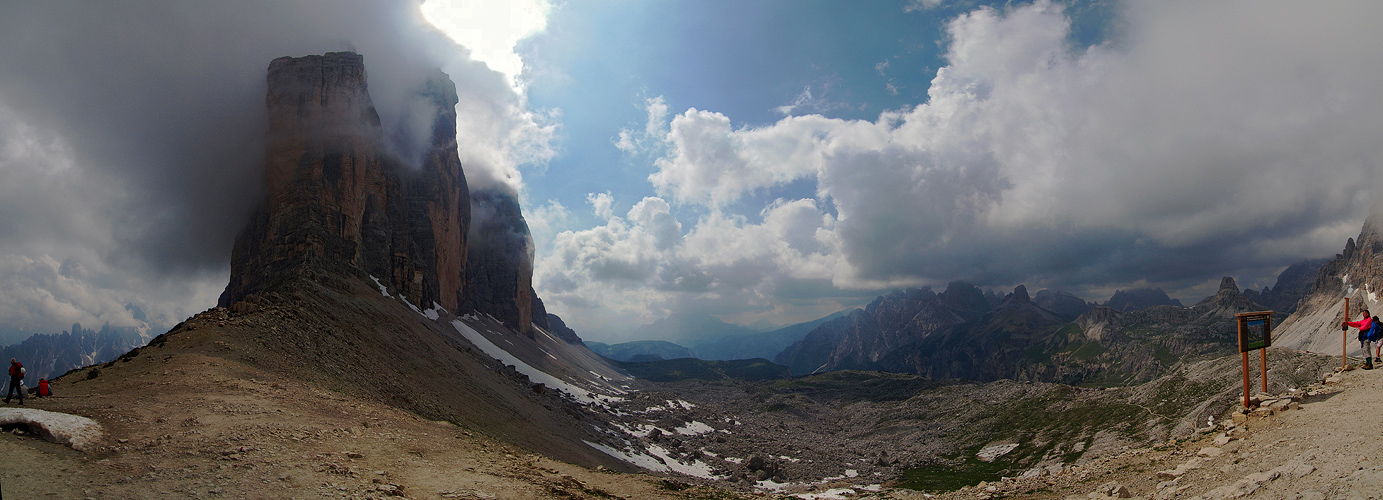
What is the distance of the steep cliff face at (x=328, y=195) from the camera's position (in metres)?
75.4

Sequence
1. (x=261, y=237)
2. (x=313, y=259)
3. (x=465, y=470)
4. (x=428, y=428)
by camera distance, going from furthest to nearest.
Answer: (x=261, y=237) < (x=313, y=259) < (x=428, y=428) < (x=465, y=470)

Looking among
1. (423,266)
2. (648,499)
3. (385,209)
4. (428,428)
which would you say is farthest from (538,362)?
(648,499)

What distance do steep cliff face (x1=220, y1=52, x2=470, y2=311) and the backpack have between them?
276 ft

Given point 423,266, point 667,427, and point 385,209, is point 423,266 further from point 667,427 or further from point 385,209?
point 667,427

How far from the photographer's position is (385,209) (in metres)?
106

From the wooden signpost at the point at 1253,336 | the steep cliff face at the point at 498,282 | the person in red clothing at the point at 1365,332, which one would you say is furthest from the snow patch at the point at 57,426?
the steep cliff face at the point at 498,282

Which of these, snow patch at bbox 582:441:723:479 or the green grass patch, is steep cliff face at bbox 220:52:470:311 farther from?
the green grass patch

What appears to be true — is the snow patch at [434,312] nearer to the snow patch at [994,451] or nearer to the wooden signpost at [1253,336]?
the snow patch at [994,451]

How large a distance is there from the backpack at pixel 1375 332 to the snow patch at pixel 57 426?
4602 centimetres

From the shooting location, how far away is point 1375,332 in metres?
20.5

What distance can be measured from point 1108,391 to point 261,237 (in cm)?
14433

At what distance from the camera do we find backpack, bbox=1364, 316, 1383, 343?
20312 millimetres

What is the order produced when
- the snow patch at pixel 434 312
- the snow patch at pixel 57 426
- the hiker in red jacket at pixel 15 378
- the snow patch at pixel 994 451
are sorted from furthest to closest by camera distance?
the snow patch at pixel 434 312 → the snow patch at pixel 994 451 → the hiker in red jacket at pixel 15 378 → the snow patch at pixel 57 426

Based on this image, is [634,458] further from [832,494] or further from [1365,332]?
[1365,332]
